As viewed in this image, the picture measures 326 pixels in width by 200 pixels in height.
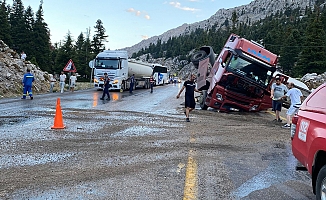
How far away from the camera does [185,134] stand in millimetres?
9539

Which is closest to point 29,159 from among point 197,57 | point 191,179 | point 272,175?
point 191,179

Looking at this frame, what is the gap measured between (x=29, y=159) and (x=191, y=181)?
3007mm

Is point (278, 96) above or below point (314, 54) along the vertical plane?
below

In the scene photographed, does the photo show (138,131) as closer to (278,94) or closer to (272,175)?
(272,175)

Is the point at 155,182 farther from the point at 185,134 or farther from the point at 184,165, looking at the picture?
the point at 185,134

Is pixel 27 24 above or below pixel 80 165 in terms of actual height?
above

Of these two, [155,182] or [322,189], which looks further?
[155,182]

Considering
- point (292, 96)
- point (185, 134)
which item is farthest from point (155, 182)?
point (292, 96)

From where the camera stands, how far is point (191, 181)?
5.13 metres

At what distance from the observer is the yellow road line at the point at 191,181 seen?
4500mm

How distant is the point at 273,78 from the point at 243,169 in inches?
403

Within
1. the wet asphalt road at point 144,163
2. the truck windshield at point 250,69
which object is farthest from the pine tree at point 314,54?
the wet asphalt road at point 144,163

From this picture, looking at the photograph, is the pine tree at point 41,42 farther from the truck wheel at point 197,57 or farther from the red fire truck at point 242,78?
the red fire truck at point 242,78

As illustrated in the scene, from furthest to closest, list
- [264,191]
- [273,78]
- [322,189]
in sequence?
[273,78]
[264,191]
[322,189]
